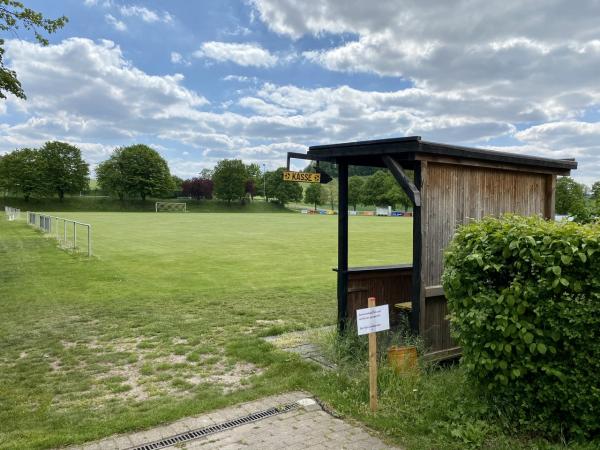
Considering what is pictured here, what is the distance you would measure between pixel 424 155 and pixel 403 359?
7.73ft

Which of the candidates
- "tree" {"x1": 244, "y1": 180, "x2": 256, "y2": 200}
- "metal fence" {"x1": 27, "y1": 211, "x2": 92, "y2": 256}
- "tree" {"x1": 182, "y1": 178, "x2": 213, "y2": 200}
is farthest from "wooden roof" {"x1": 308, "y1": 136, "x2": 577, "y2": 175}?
"tree" {"x1": 182, "y1": 178, "x2": 213, "y2": 200}

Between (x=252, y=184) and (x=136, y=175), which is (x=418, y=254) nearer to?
(x=136, y=175)

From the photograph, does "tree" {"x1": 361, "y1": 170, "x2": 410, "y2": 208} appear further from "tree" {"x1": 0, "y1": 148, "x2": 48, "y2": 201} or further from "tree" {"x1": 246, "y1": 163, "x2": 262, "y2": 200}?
"tree" {"x1": 0, "y1": 148, "x2": 48, "y2": 201}

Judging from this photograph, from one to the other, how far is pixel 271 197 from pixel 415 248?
3771 inches

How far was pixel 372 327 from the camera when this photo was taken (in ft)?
14.5

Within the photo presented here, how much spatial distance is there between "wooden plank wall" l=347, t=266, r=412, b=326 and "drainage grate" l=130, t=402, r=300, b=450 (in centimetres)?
215

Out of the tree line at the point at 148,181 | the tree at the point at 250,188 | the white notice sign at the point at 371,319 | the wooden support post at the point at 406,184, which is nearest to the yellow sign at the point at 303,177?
the wooden support post at the point at 406,184

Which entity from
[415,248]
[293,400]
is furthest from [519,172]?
[293,400]

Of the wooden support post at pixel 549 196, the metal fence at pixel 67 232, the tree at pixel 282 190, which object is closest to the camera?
the wooden support post at pixel 549 196

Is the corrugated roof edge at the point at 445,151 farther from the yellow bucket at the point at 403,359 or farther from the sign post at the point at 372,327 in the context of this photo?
the yellow bucket at the point at 403,359

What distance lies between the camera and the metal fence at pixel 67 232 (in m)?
19.3

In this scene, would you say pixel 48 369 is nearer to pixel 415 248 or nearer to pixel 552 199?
pixel 415 248

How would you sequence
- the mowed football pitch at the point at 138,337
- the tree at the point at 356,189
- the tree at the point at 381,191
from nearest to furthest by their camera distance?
the mowed football pitch at the point at 138,337
the tree at the point at 381,191
the tree at the point at 356,189

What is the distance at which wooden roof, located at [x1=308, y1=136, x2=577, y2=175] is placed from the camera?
17.0 ft
